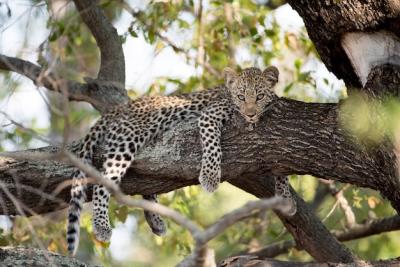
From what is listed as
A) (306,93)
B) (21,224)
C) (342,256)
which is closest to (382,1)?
(342,256)

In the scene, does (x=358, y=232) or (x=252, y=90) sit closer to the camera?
(x=252, y=90)

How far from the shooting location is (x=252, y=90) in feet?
27.3

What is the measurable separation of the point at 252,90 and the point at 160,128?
2.98 ft

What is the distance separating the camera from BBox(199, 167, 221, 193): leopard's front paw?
7.61 metres

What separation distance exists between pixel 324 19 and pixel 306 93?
13.8 ft

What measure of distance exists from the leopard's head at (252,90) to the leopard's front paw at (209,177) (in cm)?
53

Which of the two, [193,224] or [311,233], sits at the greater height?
[193,224]

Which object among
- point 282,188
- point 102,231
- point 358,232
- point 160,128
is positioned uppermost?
point 160,128

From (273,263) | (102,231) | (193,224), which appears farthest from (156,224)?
(193,224)

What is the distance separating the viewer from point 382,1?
23.0 ft

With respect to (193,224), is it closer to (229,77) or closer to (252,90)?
(252,90)

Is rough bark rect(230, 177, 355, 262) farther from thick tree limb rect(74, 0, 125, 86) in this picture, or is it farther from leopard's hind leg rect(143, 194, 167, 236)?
thick tree limb rect(74, 0, 125, 86)

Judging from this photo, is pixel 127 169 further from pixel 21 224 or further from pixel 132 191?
pixel 21 224

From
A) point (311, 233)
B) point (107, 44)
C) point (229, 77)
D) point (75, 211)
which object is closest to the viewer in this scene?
point (75, 211)
